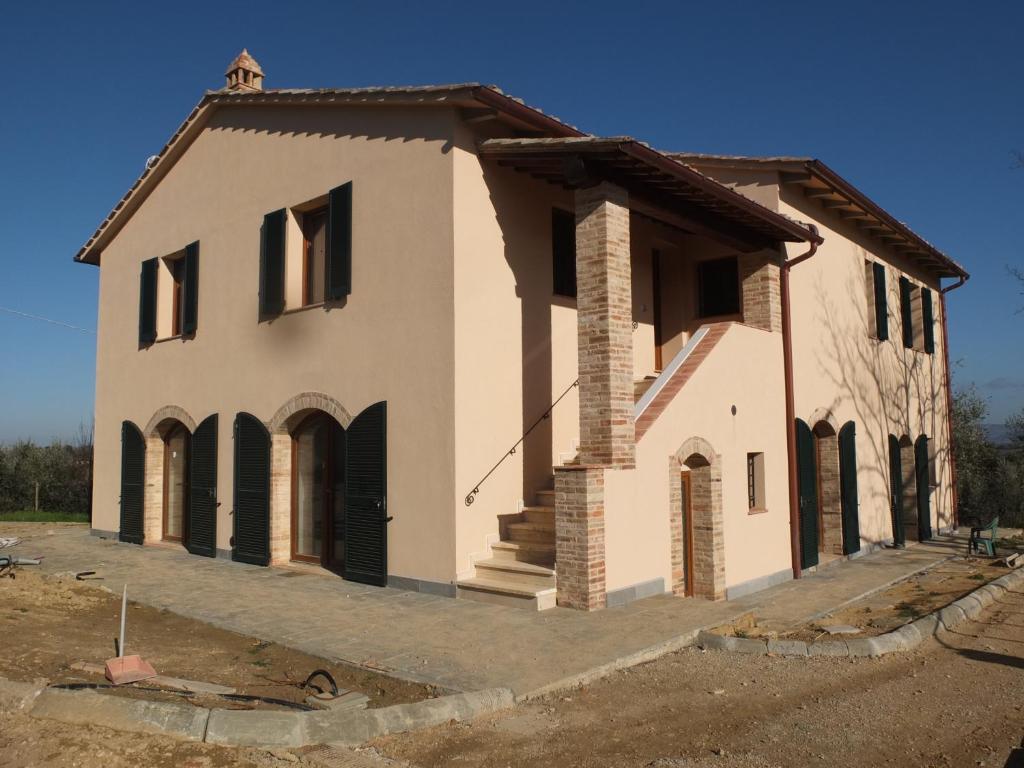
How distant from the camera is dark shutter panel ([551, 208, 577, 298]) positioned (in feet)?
32.9

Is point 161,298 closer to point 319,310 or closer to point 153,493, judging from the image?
point 153,493

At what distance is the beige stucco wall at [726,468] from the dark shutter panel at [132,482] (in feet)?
30.1

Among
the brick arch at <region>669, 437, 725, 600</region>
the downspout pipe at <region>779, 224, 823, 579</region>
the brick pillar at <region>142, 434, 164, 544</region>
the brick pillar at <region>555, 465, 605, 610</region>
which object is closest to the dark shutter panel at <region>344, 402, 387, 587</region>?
the brick pillar at <region>555, 465, 605, 610</region>

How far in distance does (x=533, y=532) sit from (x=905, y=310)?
11454mm

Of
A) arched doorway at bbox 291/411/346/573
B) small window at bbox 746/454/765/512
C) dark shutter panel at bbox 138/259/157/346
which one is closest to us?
arched doorway at bbox 291/411/346/573

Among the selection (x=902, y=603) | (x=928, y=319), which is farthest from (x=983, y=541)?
(x=928, y=319)

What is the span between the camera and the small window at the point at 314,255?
10789mm

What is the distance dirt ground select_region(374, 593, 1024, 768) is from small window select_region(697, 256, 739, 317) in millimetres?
6414

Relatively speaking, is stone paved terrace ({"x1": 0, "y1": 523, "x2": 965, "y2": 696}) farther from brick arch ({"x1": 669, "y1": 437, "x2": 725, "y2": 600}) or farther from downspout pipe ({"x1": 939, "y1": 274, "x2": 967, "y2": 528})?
downspout pipe ({"x1": 939, "y1": 274, "x2": 967, "y2": 528})

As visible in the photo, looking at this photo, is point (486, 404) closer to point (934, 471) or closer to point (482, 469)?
point (482, 469)

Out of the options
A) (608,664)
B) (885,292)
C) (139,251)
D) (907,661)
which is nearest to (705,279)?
(885,292)

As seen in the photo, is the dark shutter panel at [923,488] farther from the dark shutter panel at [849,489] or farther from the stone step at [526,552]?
the stone step at [526,552]

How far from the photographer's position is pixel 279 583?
371 inches

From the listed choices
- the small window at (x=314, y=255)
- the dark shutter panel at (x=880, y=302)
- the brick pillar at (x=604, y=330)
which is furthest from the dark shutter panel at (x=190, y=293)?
the dark shutter panel at (x=880, y=302)
